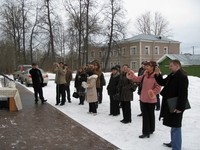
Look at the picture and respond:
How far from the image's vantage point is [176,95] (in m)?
6.16

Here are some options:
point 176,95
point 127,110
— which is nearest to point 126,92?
point 127,110

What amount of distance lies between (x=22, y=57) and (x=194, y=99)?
145 feet

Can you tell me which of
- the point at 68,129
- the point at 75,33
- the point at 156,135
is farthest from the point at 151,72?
the point at 75,33

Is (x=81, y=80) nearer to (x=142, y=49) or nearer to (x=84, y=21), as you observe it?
(x=84, y=21)

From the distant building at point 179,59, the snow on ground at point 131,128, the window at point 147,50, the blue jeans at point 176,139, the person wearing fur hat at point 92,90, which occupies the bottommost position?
the snow on ground at point 131,128

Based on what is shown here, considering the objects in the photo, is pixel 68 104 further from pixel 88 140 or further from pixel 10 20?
pixel 10 20

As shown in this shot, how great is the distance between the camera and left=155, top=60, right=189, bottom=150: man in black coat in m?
5.99

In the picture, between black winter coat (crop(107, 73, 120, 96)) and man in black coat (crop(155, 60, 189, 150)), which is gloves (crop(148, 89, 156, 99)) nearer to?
man in black coat (crop(155, 60, 189, 150))

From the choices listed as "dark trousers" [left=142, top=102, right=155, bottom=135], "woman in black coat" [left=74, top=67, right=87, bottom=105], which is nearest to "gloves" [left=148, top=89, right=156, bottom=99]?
"dark trousers" [left=142, top=102, right=155, bottom=135]

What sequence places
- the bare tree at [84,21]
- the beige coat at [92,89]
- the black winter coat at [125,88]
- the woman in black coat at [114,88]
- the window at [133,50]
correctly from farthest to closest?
1. the window at [133,50]
2. the bare tree at [84,21]
3. the beige coat at [92,89]
4. the woman in black coat at [114,88]
5. the black winter coat at [125,88]

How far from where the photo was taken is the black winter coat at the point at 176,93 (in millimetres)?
5988

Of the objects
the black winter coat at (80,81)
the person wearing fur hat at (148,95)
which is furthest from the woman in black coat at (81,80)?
the person wearing fur hat at (148,95)

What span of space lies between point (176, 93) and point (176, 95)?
0.13ft

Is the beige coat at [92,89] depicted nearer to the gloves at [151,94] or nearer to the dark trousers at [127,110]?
the dark trousers at [127,110]
